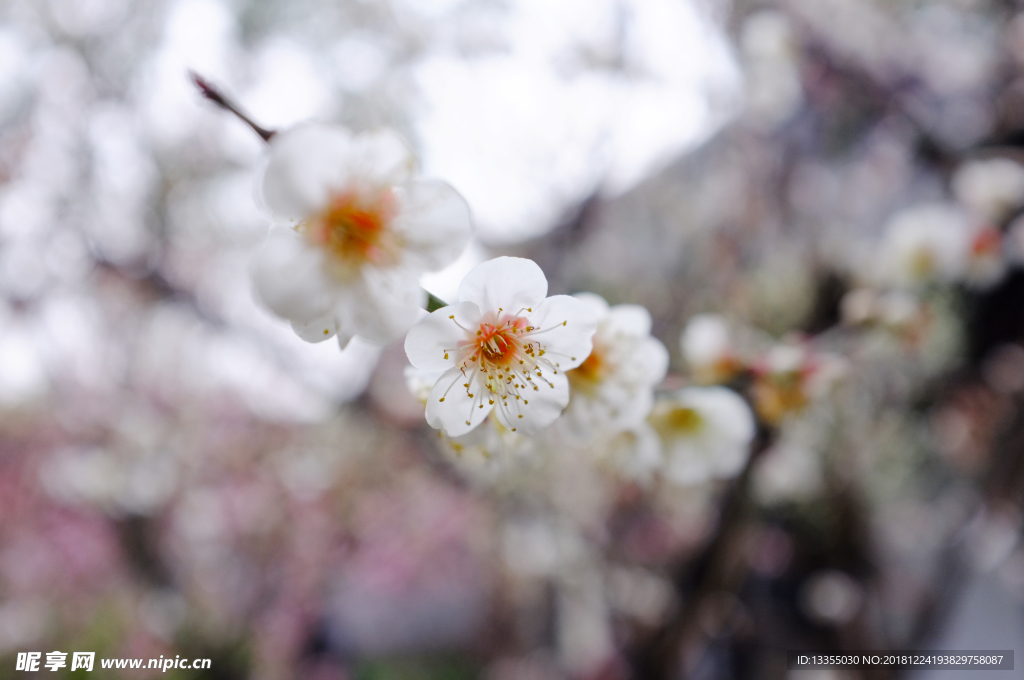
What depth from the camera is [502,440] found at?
0.52 metres

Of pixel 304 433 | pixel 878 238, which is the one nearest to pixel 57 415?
pixel 304 433

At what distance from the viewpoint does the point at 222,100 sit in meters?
0.35

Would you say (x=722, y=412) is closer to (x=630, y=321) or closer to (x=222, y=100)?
(x=630, y=321)

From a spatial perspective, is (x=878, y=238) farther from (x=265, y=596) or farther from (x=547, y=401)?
(x=265, y=596)

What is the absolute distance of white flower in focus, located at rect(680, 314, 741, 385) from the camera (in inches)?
32.5

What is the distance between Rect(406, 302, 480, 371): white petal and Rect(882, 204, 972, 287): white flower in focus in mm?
1468

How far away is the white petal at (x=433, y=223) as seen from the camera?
380 mm

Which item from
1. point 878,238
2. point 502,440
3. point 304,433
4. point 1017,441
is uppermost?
point 878,238

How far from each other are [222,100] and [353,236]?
0.12m

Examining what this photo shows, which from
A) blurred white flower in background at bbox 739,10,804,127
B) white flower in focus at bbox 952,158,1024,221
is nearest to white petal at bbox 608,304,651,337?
white flower in focus at bbox 952,158,1024,221

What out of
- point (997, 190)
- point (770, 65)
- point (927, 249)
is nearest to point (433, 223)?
point (927, 249)

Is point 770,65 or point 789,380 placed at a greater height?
point 770,65

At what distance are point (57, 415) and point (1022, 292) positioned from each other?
172 inches

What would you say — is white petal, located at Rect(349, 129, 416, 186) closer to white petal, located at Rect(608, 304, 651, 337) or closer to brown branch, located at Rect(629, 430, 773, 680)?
white petal, located at Rect(608, 304, 651, 337)
